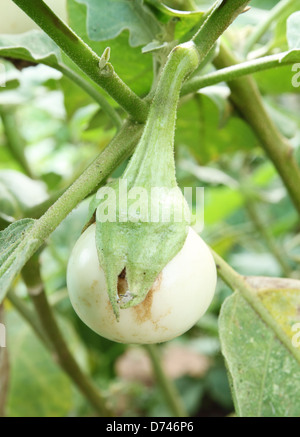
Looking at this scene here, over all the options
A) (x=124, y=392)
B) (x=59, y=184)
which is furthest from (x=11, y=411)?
(x=124, y=392)

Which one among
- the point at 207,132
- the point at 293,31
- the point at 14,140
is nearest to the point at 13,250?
the point at 293,31

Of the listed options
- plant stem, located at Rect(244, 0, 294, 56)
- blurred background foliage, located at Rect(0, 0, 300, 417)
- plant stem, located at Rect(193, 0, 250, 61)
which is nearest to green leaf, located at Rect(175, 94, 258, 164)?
blurred background foliage, located at Rect(0, 0, 300, 417)

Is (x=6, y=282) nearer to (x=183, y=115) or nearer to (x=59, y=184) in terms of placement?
(x=183, y=115)

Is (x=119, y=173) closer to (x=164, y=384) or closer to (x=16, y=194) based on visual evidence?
(x=16, y=194)

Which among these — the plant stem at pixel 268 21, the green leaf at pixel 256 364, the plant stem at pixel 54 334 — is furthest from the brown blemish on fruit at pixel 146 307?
the plant stem at pixel 268 21

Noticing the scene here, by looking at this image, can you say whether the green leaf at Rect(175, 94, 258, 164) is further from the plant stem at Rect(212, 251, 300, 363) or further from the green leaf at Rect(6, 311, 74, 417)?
the green leaf at Rect(6, 311, 74, 417)
